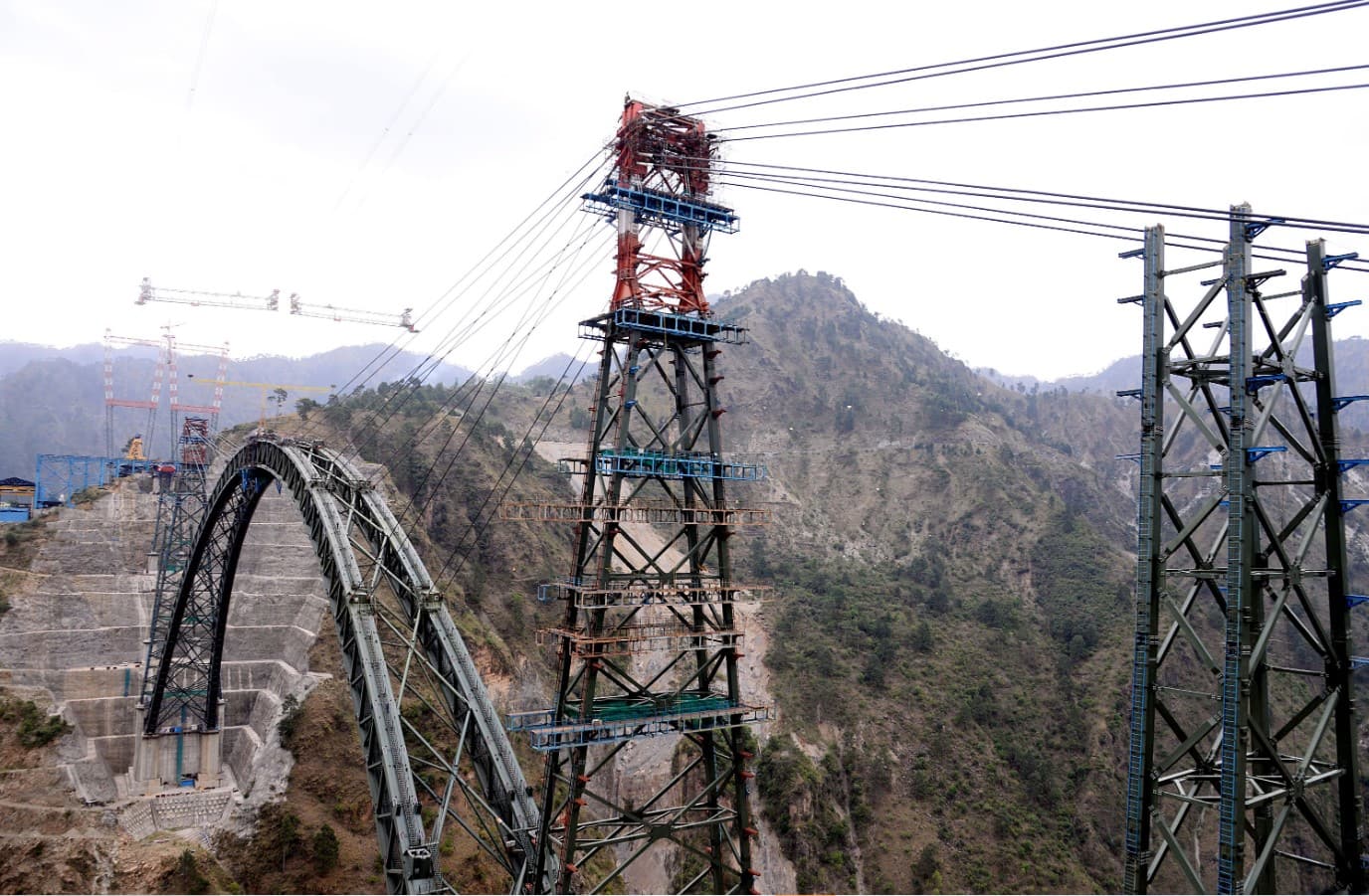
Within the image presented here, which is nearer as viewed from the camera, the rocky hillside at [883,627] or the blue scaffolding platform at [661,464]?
the blue scaffolding platform at [661,464]

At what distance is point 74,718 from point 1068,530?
266 ft

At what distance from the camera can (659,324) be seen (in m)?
20.1

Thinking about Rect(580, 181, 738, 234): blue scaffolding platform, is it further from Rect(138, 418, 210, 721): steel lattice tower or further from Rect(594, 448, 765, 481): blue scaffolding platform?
Rect(138, 418, 210, 721): steel lattice tower

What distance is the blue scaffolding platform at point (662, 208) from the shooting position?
2045 centimetres

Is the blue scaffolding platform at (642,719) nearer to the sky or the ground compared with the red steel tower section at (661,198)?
nearer to the ground

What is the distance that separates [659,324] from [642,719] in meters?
9.49

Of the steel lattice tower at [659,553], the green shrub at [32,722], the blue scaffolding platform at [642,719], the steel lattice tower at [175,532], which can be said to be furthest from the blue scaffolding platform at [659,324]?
the green shrub at [32,722]

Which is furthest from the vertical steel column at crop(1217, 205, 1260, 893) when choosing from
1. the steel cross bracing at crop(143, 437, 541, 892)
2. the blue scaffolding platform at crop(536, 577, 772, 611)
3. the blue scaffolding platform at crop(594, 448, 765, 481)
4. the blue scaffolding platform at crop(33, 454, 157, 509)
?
the blue scaffolding platform at crop(33, 454, 157, 509)

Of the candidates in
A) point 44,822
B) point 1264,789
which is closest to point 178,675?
point 44,822

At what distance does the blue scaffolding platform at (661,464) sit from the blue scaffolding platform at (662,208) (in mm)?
6139

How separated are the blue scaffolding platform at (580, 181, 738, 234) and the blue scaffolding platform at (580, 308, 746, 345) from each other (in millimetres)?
2578

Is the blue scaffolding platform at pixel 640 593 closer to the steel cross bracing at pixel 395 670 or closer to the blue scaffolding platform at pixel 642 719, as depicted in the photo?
the blue scaffolding platform at pixel 642 719

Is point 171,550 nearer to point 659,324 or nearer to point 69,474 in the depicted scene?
point 69,474

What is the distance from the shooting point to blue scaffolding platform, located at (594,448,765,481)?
1928 cm
